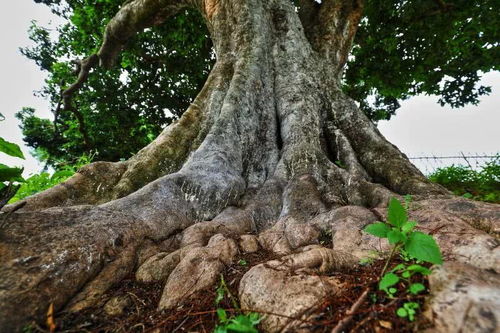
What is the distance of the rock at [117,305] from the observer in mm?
1266

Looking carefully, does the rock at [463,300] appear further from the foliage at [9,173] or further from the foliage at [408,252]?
the foliage at [9,173]

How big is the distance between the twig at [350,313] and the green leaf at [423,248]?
0.22m

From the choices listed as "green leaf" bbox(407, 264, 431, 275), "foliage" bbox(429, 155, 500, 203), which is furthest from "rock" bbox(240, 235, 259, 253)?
"foliage" bbox(429, 155, 500, 203)

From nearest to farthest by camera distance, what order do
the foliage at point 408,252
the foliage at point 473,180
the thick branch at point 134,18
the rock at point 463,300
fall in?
the rock at point 463,300, the foliage at point 408,252, the foliage at point 473,180, the thick branch at point 134,18

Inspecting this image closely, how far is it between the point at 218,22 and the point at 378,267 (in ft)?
16.9

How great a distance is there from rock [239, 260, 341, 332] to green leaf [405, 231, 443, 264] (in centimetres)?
34

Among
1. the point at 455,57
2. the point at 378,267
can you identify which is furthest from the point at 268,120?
the point at 455,57

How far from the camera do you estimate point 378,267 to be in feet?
4.14

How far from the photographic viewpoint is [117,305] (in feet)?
4.29

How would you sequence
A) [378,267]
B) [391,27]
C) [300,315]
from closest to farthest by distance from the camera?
[300,315] → [378,267] → [391,27]

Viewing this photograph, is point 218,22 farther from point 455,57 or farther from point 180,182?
point 455,57

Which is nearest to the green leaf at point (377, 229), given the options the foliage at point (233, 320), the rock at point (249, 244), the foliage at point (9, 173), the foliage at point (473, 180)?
the foliage at point (233, 320)

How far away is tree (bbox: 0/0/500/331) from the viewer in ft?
4.04

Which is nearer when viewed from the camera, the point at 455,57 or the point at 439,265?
the point at 439,265
